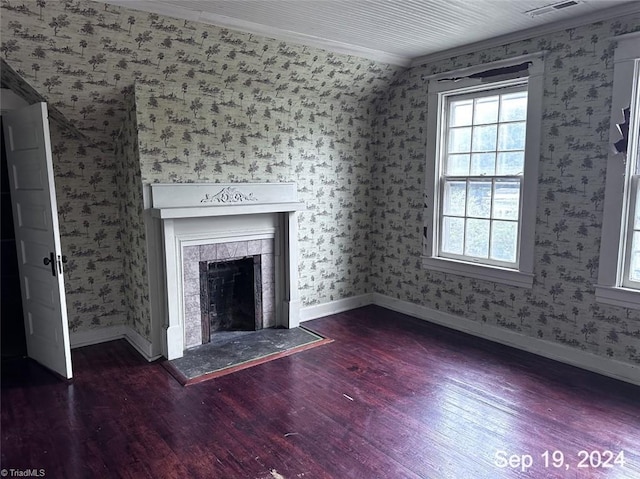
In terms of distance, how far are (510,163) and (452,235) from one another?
0.91m

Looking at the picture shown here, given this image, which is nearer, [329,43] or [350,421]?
[350,421]

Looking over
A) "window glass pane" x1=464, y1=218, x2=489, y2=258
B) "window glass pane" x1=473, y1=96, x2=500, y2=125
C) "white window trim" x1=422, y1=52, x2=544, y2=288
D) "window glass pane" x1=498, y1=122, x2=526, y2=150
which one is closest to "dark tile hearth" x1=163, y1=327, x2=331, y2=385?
"white window trim" x1=422, y1=52, x2=544, y2=288

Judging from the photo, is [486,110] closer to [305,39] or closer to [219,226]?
[305,39]

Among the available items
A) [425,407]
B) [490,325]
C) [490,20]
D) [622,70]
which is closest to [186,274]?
[425,407]

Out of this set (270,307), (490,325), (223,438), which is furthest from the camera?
(270,307)

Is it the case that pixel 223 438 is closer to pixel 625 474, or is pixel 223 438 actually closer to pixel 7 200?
pixel 625 474

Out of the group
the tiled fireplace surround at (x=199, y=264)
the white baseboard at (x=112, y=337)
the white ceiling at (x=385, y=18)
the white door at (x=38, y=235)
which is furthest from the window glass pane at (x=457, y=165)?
the white door at (x=38, y=235)

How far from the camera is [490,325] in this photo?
4.02m

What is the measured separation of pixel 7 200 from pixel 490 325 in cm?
435

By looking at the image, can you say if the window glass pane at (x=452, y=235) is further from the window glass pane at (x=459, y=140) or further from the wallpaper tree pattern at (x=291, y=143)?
the window glass pane at (x=459, y=140)

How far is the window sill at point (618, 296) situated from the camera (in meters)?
3.12

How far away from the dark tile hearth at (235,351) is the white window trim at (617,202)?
2320mm

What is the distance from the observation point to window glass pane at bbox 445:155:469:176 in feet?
13.8

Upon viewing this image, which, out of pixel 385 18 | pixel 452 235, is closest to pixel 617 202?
pixel 452 235
